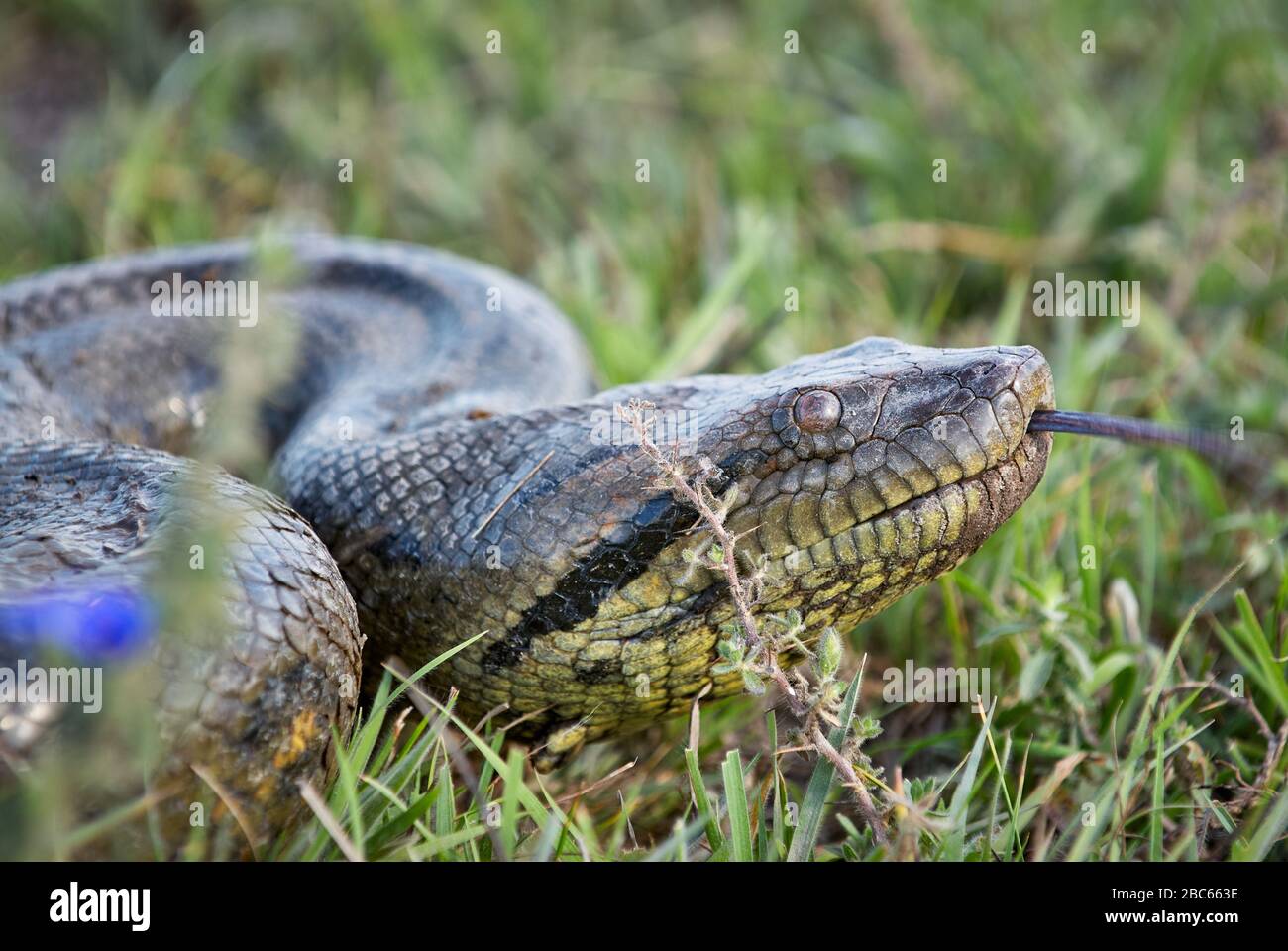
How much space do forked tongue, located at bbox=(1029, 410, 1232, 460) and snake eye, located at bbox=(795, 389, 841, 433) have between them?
1.50ft

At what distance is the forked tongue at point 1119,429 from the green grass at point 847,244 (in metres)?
0.40

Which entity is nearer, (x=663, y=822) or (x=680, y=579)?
(x=680, y=579)

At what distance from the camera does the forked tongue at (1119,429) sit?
294 cm

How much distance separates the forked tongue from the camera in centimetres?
294

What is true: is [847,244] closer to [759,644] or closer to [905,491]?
[905,491]

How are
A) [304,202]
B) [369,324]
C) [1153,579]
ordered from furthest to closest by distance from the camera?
[304,202]
[369,324]
[1153,579]

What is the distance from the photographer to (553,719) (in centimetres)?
324

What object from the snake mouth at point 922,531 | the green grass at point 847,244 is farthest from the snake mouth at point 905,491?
the green grass at point 847,244

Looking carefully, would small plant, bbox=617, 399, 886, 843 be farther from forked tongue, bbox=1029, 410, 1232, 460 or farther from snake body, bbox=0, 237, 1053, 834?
forked tongue, bbox=1029, 410, 1232, 460

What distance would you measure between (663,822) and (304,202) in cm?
467

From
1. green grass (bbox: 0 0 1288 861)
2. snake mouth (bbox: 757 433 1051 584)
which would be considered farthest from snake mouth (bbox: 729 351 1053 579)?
green grass (bbox: 0 0 1288 861)

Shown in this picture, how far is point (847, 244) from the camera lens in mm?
6125
